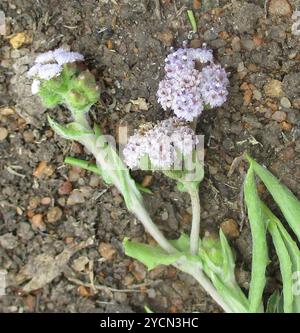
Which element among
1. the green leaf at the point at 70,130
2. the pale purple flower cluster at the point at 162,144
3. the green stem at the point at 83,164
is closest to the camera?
the pale purple flower cluster at the point at 162,144


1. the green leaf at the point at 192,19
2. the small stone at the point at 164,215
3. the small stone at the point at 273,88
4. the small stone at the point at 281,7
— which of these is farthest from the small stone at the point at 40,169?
the small stone at the point at 281,7

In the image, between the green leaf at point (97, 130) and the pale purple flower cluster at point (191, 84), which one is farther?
the green leaf at point (97, 130)

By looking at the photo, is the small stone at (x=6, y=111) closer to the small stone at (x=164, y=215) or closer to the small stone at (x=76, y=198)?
the small stone at (x=76, y=198)

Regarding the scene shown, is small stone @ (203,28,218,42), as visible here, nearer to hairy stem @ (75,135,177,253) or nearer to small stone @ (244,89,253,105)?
small stone @ (244,89,253,105)

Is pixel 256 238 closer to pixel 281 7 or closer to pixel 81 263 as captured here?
pixel 81 263

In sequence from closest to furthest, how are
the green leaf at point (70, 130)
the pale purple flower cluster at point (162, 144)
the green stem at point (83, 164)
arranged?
the pale purple flower cluster at point (162, 144) → the green leaf at point (70, 130) → the green stem at point (83, 164)
